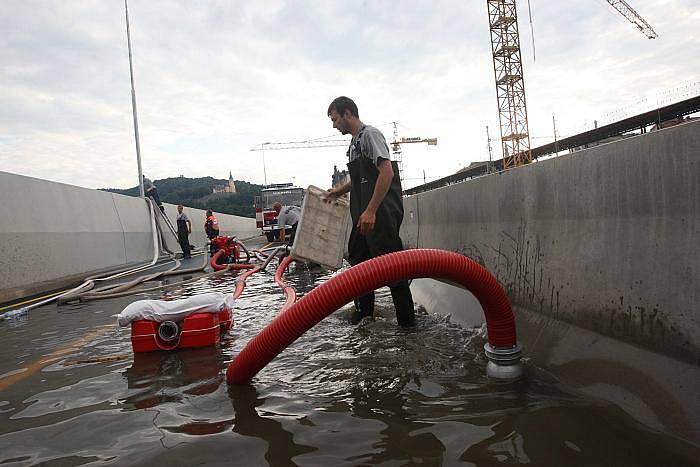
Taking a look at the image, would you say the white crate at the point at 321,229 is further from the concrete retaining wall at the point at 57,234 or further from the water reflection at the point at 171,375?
the concrete retaining wall at the point at 57,234

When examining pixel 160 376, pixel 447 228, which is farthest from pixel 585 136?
pixel 160 376

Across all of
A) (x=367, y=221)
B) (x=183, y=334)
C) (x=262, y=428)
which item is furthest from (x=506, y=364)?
(x=183, y=334)

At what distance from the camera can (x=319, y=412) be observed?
233 cm

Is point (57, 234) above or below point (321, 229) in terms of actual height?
above

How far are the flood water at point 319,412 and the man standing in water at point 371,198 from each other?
0.57 m

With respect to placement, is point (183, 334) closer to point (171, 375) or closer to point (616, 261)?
point (171, 375)

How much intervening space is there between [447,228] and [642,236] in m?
3.30

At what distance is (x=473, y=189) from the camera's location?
15.1ft

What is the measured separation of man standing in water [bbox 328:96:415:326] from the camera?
4117 millimetres

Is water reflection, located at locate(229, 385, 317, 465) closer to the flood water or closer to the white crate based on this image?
the flood water

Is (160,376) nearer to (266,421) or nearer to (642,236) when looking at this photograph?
(266,421)

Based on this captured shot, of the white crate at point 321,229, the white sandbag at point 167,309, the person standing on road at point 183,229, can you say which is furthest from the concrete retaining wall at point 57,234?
the white sandbag at point 167,309

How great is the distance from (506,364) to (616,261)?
790 mm

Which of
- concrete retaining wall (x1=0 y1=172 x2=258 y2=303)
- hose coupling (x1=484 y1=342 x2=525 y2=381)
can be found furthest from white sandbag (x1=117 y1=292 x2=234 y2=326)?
concrete retaining wall (x1=0 y1=172 x2=258 y2=303)
